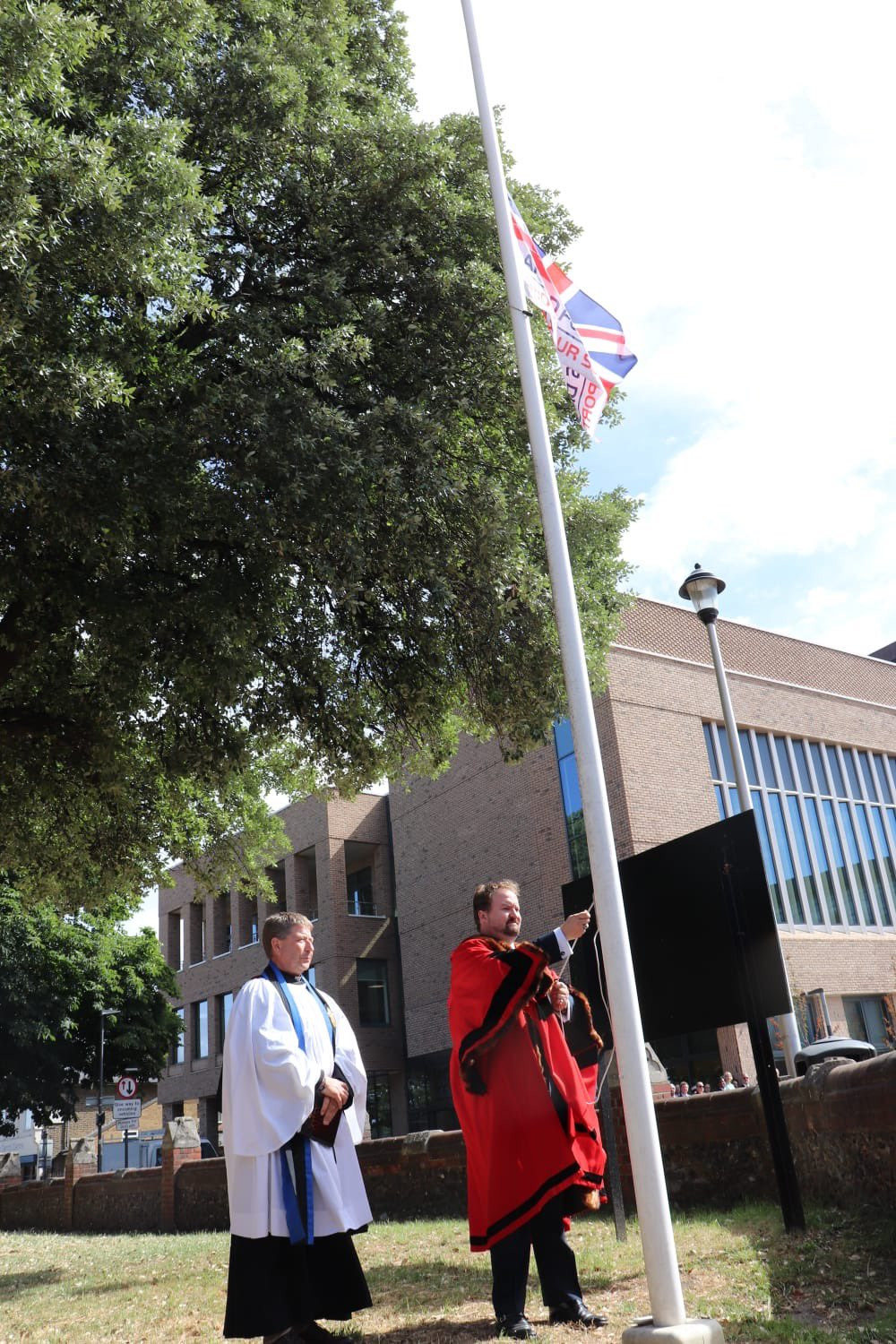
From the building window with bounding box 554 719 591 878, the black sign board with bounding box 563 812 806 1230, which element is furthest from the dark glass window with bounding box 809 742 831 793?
the black sign board with bounding box 563 812 806 1230

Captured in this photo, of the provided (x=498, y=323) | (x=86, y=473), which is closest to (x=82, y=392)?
(x=86, y=473)

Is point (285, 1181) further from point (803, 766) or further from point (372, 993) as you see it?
point (372, 993)

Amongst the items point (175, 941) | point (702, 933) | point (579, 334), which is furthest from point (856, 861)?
point (175, 941)

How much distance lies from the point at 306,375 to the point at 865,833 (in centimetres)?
2601

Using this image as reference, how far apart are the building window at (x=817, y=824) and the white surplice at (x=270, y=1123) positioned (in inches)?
922

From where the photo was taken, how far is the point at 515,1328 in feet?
17.0

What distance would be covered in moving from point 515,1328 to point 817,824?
26.3 m

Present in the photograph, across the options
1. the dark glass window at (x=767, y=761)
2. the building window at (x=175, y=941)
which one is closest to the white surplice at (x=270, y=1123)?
the dark glass window at (x=767, y=761)

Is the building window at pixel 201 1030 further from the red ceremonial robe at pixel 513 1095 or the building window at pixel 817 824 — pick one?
the red ceremonial robe at pixel 513 1095

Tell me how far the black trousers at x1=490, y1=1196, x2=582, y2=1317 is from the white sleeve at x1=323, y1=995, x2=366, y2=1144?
0.91 m

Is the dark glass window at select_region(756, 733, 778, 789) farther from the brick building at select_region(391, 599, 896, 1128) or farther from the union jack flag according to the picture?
the union jack flag

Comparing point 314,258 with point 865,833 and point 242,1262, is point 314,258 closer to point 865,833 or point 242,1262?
point 242,1262

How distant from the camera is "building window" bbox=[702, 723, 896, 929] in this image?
28297mm

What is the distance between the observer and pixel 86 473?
8.27m
